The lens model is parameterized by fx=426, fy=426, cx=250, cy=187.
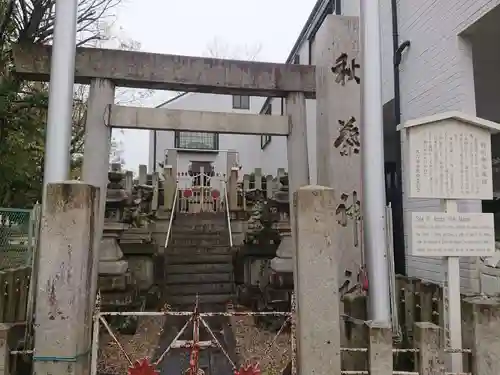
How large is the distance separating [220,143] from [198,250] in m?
17.5

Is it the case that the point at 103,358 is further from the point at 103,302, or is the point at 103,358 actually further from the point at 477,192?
the point at 477,192

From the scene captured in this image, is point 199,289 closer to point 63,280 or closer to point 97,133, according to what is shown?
point 97,133

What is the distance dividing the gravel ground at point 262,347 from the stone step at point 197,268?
8.60ft

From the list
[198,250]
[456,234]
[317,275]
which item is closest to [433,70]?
[456,234]

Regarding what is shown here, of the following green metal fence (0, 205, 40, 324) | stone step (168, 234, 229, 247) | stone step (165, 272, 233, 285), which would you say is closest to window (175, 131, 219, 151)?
stone step (168, 234, 229, 247)

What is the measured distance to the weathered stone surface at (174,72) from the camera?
671 cm

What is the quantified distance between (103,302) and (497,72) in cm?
896

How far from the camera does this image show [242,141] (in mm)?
30734

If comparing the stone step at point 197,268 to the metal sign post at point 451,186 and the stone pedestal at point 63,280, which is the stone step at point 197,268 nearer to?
the stone pedestal at point 63,280

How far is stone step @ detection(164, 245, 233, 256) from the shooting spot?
13242mm

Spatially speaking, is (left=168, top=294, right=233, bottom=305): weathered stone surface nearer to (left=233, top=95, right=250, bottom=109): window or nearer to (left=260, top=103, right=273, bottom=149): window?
(left=260, top=103, right=273, bottom=149): window

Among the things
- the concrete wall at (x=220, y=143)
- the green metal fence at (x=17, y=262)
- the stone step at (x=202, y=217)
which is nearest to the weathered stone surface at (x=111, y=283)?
the green metal fence at (x=17, y=262)

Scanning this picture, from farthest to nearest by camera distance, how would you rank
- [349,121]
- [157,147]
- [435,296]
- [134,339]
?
[157,147] < [134,339] < [349,121] < [435,296]

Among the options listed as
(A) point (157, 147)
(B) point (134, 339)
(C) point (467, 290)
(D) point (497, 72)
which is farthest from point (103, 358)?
(A) point (157, 147)
